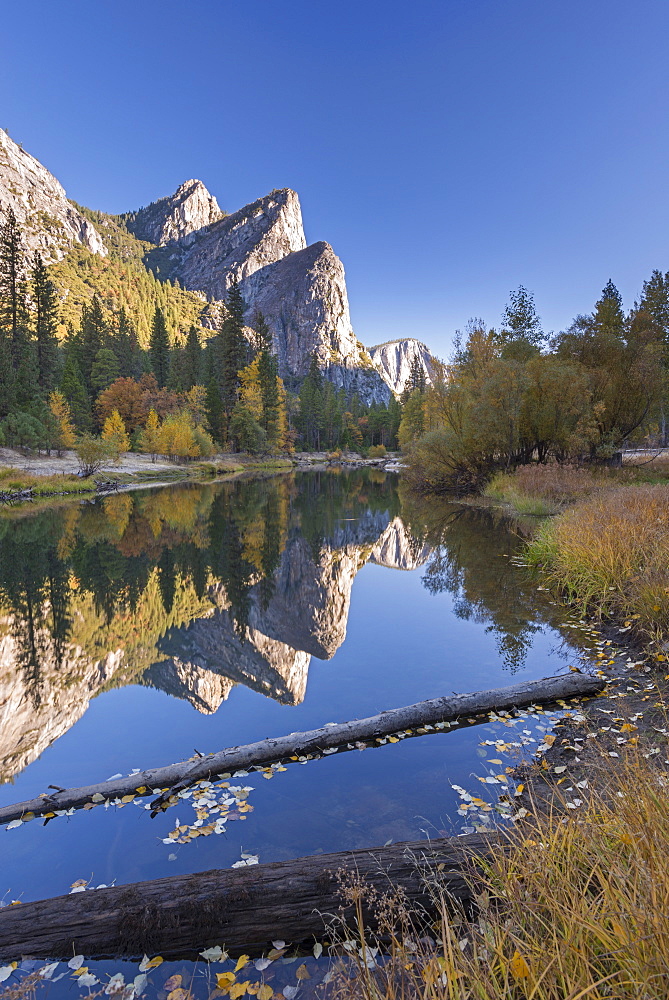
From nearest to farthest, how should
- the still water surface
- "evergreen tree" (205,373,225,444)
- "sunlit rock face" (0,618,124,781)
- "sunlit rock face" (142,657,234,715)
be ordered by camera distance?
the still water surface → "sunlit rock face" (0,618,124,781) → "sunlit rock face" (142,657,234,715) → "evergreen tree" (205,373,225,444)

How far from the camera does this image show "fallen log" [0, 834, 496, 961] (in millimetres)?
2789

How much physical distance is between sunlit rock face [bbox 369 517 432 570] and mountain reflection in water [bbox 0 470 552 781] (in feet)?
0.26

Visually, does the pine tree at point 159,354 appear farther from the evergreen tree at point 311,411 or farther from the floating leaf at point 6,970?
the floating leaf at point 6,970

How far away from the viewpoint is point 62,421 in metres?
46.6

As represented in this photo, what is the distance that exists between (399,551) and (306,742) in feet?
39.9

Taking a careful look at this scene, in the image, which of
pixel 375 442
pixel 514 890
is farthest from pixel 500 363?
pixel 375 442

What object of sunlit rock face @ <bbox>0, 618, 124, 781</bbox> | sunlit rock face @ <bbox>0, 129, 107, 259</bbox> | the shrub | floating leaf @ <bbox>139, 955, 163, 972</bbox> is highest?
sunlit rock face @ <bbox>0, 129, 107, 259</bbox>

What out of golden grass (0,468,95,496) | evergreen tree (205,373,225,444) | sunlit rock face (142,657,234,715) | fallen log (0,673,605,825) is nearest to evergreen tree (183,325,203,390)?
evergreen tree (205,373,225,444)

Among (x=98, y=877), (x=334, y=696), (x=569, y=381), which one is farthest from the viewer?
(x=569, y=381)

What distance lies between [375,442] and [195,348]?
179 ft

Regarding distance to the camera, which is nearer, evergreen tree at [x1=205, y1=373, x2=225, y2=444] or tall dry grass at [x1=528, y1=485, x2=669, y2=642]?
tall dry grass at [x1=528, y1=485, x2=669, y2=642]

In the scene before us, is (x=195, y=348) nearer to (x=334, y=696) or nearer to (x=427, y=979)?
(x=334, y=696)

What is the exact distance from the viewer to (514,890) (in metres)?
2.45

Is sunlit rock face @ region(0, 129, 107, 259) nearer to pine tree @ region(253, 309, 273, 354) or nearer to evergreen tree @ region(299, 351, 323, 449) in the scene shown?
evergreen tree @ region(299, 351, 323, 449)
